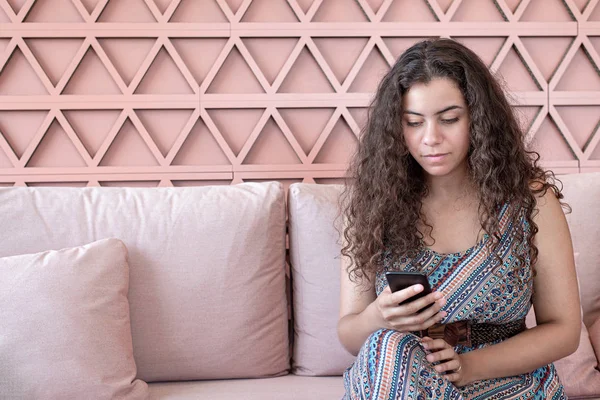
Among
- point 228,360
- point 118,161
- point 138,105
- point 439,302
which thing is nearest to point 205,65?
point 138,105

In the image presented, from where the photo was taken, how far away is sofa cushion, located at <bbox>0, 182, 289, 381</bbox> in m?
1.33

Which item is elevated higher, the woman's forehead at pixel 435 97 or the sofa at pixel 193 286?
the woman's forehead at pixel 435 97

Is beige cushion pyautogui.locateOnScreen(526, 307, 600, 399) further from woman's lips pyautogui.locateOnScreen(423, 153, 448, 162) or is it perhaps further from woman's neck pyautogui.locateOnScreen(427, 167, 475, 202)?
woman's lips pyautogui.locateOnScreen(423, 153, 448, 162)

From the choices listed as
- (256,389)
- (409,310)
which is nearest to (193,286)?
(256,389)

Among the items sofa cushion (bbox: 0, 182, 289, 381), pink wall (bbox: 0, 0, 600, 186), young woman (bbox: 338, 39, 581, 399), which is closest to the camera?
young woman (bbox: 338, 39, 581, 399)

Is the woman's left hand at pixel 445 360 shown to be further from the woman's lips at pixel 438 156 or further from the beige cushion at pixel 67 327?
the beige cushion at pixel 67 327

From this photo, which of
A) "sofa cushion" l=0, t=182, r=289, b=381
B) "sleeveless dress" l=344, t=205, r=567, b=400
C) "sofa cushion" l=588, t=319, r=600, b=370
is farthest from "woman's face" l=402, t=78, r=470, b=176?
"sofa cushion" l=588, t=319, r=600, b=370

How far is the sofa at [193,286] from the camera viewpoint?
1209mm

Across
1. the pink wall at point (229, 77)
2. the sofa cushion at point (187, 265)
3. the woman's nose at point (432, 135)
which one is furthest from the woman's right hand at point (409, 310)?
the pink wall at point (229, 77)

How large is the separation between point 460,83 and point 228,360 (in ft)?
2.49

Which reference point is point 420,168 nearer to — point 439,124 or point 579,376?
point 439,124

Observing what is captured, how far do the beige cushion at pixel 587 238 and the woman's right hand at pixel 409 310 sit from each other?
0.57 meters

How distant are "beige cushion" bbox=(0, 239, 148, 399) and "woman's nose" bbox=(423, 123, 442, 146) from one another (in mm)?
684

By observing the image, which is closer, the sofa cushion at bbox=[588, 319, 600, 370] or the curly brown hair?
the curly brown hair
